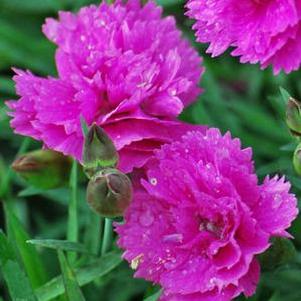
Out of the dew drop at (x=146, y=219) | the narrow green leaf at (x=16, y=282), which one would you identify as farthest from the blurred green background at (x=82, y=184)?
the dew drop at (x=146, y=219)

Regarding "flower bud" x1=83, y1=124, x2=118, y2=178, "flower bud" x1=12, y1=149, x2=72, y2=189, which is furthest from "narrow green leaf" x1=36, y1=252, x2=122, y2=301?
"flower bud" x1=83, y1=124, x2=118, y2=178

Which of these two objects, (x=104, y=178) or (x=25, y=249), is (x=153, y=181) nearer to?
(x=104, y=178)

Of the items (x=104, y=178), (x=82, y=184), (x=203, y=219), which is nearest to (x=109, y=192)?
(x=104, y=178)

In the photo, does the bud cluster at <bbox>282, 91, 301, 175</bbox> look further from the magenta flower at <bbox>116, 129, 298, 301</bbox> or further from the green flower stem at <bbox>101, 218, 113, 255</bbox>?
the green flower stem at <bbox>101, 218, 113, 255</bbox>

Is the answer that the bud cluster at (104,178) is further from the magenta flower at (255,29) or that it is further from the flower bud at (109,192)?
the magenta flower at (255,29)

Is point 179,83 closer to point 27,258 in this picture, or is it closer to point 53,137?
point 53,137

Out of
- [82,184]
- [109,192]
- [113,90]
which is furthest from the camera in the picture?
[82,184]
